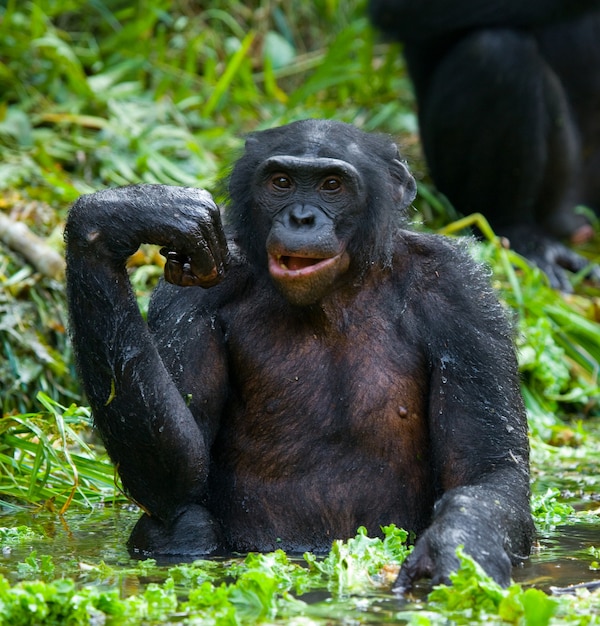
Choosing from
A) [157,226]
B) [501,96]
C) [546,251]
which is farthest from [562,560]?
[501,96]

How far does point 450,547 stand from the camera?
13.2ft

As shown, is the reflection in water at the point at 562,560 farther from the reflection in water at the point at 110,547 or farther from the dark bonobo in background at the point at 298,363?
the dark bonobo in background at the point at 298,363

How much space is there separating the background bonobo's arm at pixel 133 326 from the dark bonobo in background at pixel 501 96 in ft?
20.5

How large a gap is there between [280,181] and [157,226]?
2.01 feet

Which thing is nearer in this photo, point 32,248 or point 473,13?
point 32,248

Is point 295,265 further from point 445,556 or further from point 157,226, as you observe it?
point 445,556

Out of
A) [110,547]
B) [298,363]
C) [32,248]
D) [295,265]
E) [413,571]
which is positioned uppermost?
[295,265]

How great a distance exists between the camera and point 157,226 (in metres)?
4.44

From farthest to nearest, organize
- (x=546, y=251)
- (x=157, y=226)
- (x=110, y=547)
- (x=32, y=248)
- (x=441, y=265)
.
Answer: (x=546, y=251) → (x=32, y=248) → (x=441, y=265) → (x=110, y=547) → (x=157, y=226)

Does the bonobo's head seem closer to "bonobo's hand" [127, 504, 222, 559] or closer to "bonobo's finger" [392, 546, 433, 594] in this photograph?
"bonobo's hand" [127, 504, 222, 559]

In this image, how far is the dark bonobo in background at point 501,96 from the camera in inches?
423

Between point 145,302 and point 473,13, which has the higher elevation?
point 473,13

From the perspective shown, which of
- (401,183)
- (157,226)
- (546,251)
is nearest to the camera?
(157,226)

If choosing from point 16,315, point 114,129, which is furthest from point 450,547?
point 114,129
